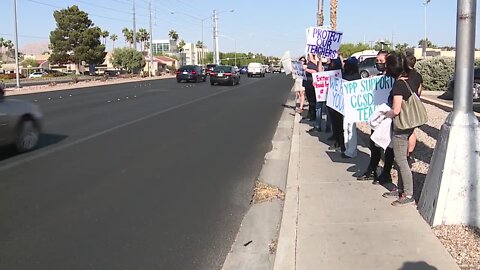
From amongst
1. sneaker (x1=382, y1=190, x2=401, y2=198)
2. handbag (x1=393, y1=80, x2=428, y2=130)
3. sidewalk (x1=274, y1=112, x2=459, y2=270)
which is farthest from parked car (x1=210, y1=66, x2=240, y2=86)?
handbag (x1=393, y1=80, x2=428, y2=130)

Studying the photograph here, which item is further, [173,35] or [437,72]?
[173,35]

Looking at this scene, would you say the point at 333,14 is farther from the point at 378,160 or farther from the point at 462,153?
the point at 462,153

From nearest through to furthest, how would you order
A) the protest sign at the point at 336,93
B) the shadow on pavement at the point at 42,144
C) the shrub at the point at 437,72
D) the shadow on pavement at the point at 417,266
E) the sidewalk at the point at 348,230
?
the shadow on pavement at the point at 417,266 → the sidewalk at the point at 348,230 → the protest sign at the point at 336,93 → the shadow on pavement at the point at 42,144 → the shrub at the point at 437,72

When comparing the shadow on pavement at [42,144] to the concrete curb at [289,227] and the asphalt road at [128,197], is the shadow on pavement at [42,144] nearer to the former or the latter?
the asphalt road at [128,197]

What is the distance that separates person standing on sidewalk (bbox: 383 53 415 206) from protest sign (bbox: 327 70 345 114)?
2612mm

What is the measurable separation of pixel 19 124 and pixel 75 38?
8299 cm

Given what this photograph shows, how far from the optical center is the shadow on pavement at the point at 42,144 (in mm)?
10055

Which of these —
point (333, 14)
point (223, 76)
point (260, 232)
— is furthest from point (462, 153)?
point (223, 76)

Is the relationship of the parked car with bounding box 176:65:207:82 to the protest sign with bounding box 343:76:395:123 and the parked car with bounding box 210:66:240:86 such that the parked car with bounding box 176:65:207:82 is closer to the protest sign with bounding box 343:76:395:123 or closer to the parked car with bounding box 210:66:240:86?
the parked car with bounding box 210:66:240:86

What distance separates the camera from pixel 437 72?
2505 centimetres

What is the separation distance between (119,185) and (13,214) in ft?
5.55

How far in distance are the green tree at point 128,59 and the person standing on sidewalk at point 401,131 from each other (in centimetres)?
7855

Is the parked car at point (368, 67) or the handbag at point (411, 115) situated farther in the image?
the parked car at point (368, 67)

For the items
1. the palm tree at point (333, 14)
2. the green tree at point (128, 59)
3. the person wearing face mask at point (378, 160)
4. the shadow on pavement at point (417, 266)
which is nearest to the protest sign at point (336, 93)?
the person wearing face mask at point (378, 160)
